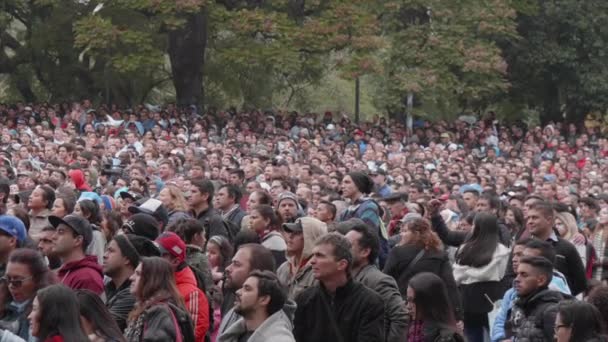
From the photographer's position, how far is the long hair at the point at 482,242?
11.0m

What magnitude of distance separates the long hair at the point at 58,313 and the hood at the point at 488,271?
5257mm

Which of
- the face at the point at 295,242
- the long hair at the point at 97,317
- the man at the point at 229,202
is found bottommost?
the man at the point at 229,202

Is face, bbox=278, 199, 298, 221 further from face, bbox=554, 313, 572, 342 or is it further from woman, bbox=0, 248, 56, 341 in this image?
face, bbox=554, 313, 572, 342

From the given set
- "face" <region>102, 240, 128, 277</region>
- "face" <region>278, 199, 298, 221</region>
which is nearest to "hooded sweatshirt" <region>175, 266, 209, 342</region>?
"face" <region>102, 240, 128, 277</region>

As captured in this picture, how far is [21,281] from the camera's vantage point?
737cm

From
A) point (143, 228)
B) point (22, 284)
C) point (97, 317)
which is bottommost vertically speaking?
point (143, 228)

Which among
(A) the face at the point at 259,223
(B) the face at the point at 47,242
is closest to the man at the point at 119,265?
(B) the face at the point at 47,242

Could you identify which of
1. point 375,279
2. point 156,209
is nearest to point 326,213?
point 156,209

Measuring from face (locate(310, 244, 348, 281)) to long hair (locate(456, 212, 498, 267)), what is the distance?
347 cm

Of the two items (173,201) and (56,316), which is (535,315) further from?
(173,201)

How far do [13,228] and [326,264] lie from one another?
8.34 ft

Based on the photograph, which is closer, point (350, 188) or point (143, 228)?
point (143, 228)

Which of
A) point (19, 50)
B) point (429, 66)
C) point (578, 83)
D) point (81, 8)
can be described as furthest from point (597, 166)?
point (19, 50)

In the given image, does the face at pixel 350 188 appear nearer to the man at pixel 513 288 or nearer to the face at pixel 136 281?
the man at pixel 513 288
